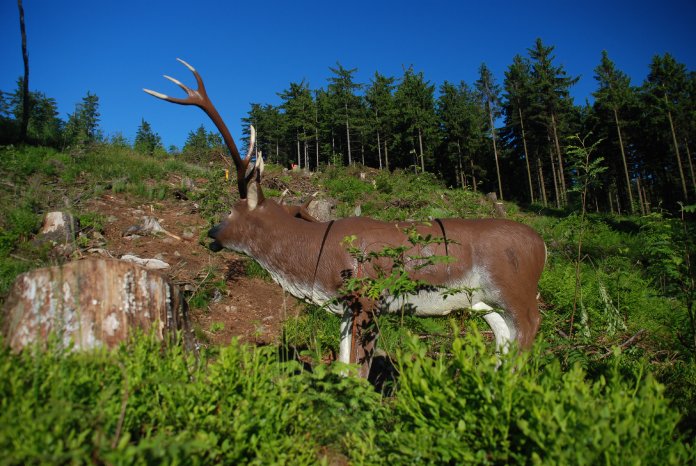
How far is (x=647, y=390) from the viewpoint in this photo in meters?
1.87

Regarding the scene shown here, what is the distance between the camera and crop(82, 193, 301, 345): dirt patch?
6.35 meters

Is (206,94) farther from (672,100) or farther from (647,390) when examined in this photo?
(672,100)

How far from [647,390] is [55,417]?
2.76 m

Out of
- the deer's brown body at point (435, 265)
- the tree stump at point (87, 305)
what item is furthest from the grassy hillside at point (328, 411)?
the deer's brown body at point (435, 265)

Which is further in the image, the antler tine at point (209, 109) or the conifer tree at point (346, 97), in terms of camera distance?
the conifer tree at point (346, 97)

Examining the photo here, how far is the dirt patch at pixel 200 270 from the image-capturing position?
6.35 m

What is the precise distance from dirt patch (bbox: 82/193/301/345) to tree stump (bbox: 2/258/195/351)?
2.38m

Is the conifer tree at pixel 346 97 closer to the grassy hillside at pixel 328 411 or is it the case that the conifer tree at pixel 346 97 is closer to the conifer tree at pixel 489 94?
the conifer tree at pixel 489 94

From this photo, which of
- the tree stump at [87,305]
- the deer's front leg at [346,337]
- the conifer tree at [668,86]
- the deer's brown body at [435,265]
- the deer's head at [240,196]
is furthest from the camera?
the conifer tree at [668,86]

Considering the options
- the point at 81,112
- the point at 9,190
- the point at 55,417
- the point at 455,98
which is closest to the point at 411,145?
the point at 455,98

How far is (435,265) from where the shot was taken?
383 cm

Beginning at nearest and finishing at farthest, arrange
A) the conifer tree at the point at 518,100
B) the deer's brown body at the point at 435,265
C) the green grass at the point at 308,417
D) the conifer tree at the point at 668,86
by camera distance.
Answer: the green grass at the point at 308,417, the deer's brown body at the point at 435,265, the conifer tree at the point at 668,86, the conifer tree at the point at 518,100

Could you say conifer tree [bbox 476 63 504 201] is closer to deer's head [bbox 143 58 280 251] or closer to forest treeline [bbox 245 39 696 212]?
forest treeline [bbox 245 39 696 212]

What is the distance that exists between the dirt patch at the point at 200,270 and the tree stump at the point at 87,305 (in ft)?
7.81
